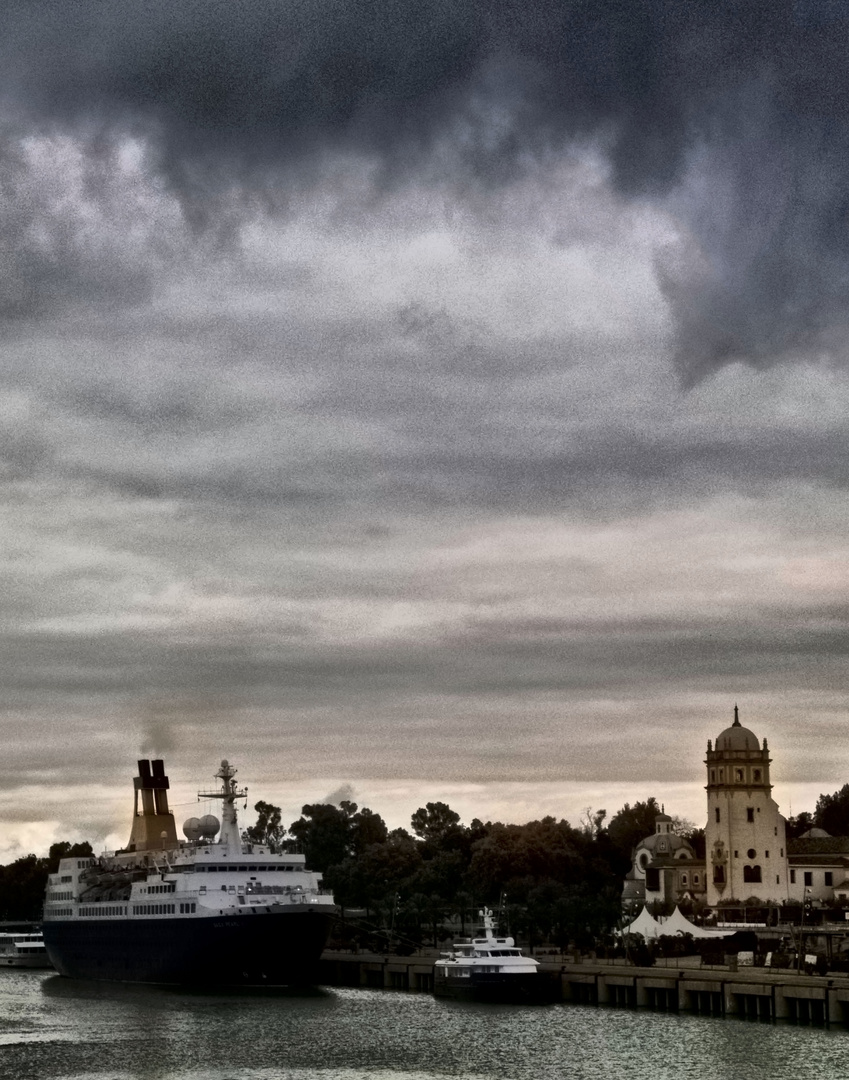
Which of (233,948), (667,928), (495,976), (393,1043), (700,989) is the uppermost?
(667,928)

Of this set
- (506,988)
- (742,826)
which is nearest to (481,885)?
(742,826)

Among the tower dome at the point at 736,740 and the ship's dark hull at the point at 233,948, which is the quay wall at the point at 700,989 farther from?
the tower dome at the point at 736,740

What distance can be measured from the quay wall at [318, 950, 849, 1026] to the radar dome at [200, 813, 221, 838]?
1676 centimetres

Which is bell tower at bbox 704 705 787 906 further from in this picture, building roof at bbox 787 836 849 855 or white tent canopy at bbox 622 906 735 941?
white tent canopy at bbox 622 906 735 941

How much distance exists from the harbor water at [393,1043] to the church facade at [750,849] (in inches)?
2335

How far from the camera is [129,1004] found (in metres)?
118

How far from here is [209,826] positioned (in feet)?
454

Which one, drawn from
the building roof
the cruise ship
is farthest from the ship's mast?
the building roof

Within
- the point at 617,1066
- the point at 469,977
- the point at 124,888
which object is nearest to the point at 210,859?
the point at 124,888

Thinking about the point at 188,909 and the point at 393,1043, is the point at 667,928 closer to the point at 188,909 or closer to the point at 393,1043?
the point at 188,909

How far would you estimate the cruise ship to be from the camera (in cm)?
12212

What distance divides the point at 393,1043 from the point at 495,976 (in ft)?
57.9

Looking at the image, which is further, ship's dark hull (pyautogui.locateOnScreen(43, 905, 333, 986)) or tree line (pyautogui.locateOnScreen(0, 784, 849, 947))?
tree line (pyautogui.locateOnScreen(0, 784, 849, 947))

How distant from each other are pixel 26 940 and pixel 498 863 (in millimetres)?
50126
